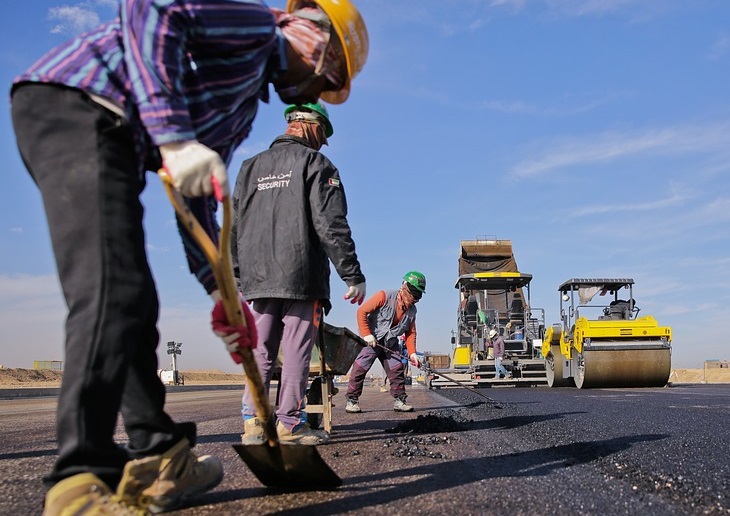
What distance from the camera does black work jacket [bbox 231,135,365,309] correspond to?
10.9ft

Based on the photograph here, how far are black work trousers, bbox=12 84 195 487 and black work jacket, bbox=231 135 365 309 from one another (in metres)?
1.61

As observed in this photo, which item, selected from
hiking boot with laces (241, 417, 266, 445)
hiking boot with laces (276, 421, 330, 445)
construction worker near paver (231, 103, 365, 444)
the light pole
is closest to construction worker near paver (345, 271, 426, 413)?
hiking boot with laces (276, 421, 330, 445)

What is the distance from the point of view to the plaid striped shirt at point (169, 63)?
1.66m

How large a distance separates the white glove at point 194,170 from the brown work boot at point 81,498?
741 millimetres

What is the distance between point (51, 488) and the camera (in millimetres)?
1569

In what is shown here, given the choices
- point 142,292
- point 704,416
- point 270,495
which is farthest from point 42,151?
point 704,416

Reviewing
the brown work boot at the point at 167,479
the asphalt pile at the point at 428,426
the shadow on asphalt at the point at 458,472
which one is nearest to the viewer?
the brown work boot at the point at 167,479

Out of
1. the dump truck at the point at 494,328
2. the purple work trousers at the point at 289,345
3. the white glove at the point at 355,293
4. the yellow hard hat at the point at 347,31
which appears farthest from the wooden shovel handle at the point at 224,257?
the dump truck at the point at 494,328

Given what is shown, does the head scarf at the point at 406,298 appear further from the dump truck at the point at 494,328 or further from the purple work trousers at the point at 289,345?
the dump truck at the point at 494,328

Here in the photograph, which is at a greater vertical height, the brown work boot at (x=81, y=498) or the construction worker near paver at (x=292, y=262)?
the construction worker near paver at (x=292, y=262)

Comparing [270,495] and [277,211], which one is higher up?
[277,211]

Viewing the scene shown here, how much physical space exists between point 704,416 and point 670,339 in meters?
8.46

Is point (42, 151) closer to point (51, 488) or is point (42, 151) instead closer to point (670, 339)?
point (51, 488)

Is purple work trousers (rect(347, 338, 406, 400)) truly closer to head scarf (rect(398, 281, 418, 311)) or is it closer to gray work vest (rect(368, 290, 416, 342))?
gray work vest (rect(368, 290, 416, 342))
